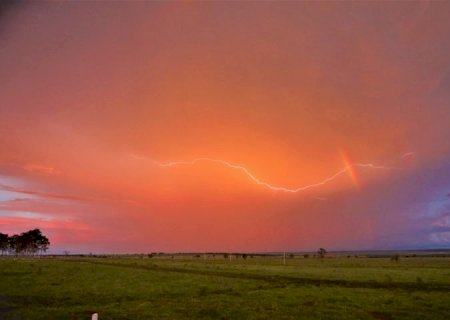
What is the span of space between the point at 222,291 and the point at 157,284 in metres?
11.6

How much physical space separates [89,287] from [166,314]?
837 inches

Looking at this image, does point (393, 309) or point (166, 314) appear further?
point (393, 309)

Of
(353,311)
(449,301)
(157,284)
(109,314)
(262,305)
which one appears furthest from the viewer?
(157,284)

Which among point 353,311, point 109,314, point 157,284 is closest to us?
point 109,314

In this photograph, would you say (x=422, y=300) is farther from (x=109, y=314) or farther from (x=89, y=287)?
(x=89, y=287)

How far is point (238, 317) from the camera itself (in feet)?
99.3

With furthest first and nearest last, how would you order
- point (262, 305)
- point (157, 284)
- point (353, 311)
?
point (157, 284), point (262, 305), point (353, 311)

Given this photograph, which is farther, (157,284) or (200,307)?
(157,284)

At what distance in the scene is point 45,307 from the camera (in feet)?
108

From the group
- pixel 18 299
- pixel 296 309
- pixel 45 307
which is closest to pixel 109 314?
pixel 45 307

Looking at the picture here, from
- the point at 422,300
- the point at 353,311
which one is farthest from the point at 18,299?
the point at 422,300

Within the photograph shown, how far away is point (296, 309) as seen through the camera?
111 feet

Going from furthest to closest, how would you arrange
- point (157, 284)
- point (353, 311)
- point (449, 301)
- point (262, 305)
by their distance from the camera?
point (157, 284) → point (449, 301) → point (262, 305) → point (353, 311)

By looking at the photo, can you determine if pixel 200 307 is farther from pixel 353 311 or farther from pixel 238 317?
pixel 353 311
